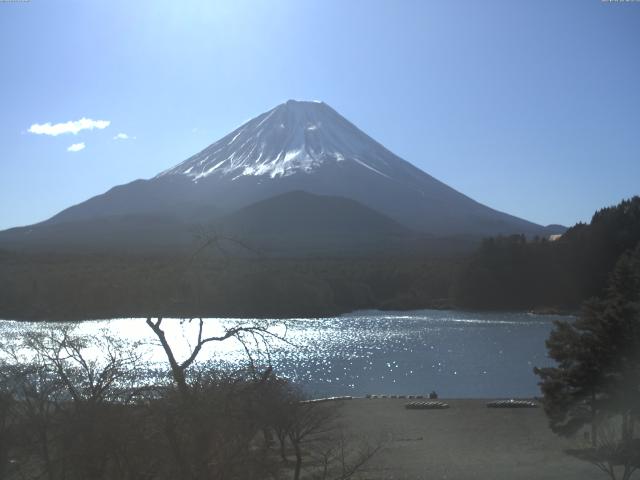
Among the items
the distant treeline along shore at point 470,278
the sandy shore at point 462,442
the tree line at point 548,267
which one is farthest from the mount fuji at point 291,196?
the sandy shore at point 462,442

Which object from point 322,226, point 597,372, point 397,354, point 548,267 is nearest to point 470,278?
point 548,267

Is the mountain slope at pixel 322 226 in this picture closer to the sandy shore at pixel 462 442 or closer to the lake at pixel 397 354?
the lake at pixel 397 354

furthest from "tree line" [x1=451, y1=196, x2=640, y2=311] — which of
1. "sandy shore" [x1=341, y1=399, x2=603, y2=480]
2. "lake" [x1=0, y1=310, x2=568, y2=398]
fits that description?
"sandy shore" [x1=341, y1=399, x2=603, y2=480]

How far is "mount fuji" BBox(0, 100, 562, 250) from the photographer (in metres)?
66.8

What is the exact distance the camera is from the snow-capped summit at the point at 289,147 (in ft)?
287

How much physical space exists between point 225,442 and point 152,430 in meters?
0.40

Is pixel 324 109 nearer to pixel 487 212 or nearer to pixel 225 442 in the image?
pixel 487 212

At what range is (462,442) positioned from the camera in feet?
45.2

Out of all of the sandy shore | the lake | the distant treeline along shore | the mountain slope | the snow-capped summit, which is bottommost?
the sandy shore

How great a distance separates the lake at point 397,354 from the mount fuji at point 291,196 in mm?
27545

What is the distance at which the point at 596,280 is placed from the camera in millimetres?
44156

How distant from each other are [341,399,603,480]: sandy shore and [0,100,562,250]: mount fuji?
41464mm

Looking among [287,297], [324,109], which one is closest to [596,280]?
[287,297]

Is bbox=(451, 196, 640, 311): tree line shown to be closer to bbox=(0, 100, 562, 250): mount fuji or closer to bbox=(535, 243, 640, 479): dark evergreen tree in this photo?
bbox=(0, 100, 562, 250): mount fuji
